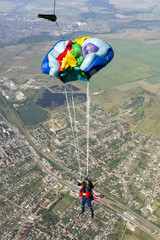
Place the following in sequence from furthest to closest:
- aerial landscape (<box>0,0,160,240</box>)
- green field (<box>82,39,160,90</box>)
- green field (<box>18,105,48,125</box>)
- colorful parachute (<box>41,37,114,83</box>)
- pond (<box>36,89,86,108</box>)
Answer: green field (<box>82,39,160,90</box>) → pond (<box>36,89,86,108</box>) → green field (<box>18,105,48,125</box>) → aerial landscape (<box>0,0,160,240</box>) → colorful parachute (<box>41,37,114,83</box>)

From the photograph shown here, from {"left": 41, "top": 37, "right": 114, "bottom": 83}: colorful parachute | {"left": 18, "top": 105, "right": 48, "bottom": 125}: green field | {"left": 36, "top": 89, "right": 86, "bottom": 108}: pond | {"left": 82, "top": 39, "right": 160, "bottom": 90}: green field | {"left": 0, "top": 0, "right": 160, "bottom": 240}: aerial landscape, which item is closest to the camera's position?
{"left": 41, "top": 37, "right": 114, "bottom": 83}: colorful parachute

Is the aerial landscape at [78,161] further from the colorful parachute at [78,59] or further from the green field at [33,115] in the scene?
the colorful parachute at [78,59]

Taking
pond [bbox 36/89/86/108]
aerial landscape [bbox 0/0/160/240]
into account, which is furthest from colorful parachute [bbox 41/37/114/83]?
pond [bbox 36/89/86/108]

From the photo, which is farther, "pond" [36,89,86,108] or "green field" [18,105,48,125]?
"pond" [36,89,86,108]

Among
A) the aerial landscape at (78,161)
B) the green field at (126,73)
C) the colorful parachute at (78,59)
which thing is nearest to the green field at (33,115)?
the aerial landscape at (78,161)

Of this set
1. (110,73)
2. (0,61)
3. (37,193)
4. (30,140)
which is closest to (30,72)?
(0,61)

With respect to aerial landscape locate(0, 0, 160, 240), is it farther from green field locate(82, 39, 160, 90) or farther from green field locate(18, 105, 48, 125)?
green field locate(82, 39, 160, 90)

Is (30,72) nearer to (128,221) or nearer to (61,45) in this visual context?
(128,221)

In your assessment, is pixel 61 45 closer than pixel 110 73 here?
Yes

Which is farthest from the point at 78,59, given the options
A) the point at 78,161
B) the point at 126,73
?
the point at 126,73
